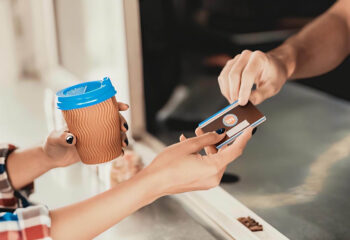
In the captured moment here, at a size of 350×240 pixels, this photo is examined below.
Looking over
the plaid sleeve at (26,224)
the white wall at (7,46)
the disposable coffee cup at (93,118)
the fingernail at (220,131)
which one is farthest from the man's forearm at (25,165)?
the white wall at (7,46)

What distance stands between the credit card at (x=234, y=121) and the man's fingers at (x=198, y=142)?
2 cm

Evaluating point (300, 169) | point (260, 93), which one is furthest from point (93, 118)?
point (300, 169)

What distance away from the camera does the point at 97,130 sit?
0.79 meters

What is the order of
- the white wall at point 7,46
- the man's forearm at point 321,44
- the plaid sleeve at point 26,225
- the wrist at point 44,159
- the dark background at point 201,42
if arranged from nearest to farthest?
the plaid sleeve at point 26,225, the wrist at point 44,159, the man's forearm at point 321,44, the dark background at point 201,42, the white wall at point 7,46

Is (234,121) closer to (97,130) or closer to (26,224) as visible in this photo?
(97,130)

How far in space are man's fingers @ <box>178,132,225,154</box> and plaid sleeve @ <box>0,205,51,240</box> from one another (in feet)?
0.77

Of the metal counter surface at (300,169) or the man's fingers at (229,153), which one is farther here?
the metal counter surface at (300,169)

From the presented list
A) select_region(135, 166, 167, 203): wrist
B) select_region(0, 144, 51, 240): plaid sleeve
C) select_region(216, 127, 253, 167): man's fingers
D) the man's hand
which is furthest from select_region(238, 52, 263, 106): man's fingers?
select_region(0, 144, 51, 240): plaid sleeve

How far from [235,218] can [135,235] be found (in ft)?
0.67

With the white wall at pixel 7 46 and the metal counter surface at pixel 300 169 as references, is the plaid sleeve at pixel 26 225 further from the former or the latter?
the white wall at pixel 7 46

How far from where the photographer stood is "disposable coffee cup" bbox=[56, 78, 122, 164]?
2.46ft

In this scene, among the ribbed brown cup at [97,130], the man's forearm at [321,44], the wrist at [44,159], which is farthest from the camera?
the man's forearm at [321,44]

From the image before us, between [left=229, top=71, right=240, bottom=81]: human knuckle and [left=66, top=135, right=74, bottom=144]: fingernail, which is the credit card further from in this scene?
[left=66, top=135, right=74, bottom=144]: fingernail

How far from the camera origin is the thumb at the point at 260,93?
0.94 m
